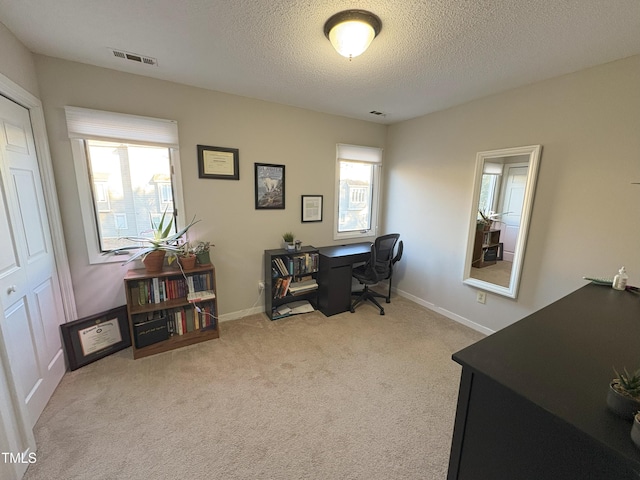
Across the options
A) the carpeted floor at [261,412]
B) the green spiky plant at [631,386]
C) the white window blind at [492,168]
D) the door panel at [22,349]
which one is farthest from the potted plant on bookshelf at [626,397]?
the door panel at [22,349]

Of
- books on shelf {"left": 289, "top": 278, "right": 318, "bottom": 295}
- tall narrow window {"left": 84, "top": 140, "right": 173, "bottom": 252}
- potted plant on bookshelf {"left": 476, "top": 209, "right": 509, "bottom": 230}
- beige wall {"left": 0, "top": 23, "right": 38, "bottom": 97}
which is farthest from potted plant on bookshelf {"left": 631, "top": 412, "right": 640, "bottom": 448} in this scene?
beige wall {"left": 0, "top": 23, "right": 38, "bottom": 97}

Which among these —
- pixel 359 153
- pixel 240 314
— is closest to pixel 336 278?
pixel 240 314

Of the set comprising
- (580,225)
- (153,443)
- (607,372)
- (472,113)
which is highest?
(472,113)

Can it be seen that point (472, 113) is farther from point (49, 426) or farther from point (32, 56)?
point (49, 426)

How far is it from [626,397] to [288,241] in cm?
278

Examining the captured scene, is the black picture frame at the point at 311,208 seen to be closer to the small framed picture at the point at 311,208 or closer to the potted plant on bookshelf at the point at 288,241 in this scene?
the small framed picture at the point at 311,208

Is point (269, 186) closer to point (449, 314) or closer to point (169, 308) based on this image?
point (169, 308)

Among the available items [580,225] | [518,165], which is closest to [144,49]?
[518,165]

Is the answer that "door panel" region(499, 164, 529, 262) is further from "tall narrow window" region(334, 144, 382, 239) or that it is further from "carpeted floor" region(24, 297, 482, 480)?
"tall narrow window" region(334, 144, 382, 239)

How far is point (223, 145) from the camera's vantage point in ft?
8.92

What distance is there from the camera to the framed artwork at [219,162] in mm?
2619

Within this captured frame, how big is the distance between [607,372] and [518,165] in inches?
83.8

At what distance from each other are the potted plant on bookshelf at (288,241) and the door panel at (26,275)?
2.04m

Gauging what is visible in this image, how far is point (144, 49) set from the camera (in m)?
1.86
